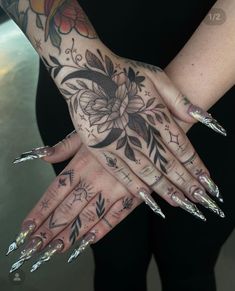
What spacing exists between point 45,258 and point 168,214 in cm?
24

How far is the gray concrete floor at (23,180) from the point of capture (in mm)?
1258

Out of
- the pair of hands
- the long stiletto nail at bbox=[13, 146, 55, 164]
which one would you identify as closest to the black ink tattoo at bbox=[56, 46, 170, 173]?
the pair of hands

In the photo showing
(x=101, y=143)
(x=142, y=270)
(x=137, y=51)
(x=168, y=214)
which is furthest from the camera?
(x=142, y=270)

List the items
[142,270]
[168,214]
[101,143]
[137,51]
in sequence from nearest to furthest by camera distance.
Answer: [101,143]
[137,51]
[168,214]
[142,270]

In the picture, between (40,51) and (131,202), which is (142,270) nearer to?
(131,202)

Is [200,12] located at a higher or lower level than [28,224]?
higher

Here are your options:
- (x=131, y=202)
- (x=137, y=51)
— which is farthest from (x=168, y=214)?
(x=137, y=51)

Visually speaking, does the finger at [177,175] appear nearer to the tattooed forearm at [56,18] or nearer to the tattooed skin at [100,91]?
the tattooed skin at [100,91]

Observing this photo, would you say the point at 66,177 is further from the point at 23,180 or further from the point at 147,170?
the point at 23,180

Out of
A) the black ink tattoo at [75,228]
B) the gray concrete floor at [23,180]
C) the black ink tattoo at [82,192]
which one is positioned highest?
the black ink tattoo at [82,192]

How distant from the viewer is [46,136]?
0.73 metres

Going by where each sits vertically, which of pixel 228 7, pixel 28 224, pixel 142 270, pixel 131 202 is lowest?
pixel 142 270

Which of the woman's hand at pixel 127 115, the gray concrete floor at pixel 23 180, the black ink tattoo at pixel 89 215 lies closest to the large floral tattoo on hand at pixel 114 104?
the woman's hand at pixel 127 115

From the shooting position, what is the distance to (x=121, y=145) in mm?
532
